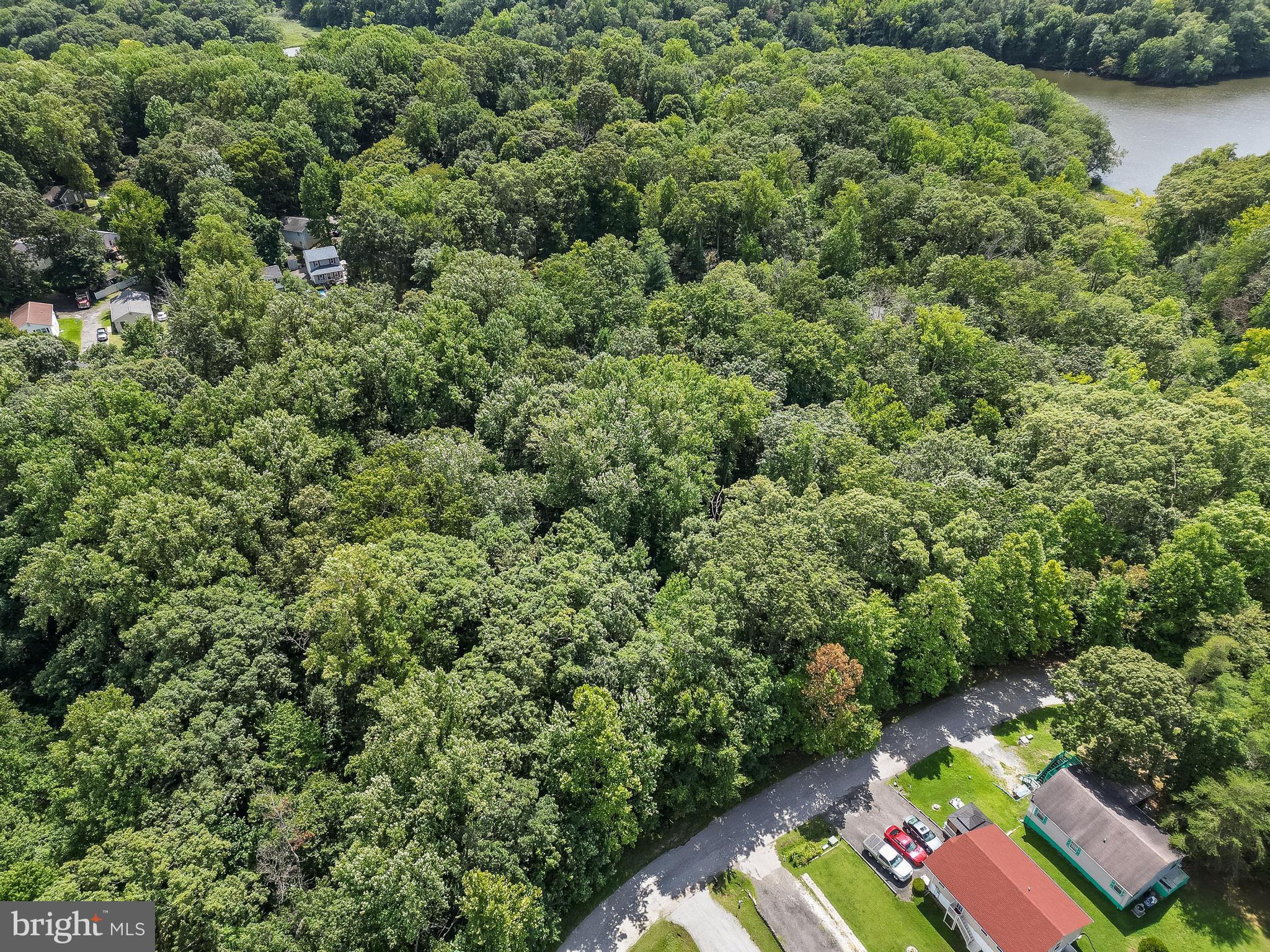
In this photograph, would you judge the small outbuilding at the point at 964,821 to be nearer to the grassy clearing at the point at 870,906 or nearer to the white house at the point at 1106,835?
the white house at the point at 1106,835

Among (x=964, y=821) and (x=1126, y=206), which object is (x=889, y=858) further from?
(x=1126, y=206)

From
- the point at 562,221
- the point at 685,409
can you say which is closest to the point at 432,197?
the point at 562,221

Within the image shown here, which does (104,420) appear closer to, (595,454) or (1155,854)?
(595,454)

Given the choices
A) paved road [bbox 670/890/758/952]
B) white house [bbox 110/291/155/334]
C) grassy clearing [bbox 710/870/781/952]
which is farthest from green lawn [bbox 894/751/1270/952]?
white house [bbox 110/291/155/334]

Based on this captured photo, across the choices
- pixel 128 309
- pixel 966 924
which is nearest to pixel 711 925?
pixel 966 924

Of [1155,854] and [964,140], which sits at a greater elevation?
[964,140]

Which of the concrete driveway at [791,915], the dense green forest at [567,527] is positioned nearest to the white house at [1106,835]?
the dense green forest at [567,527]
